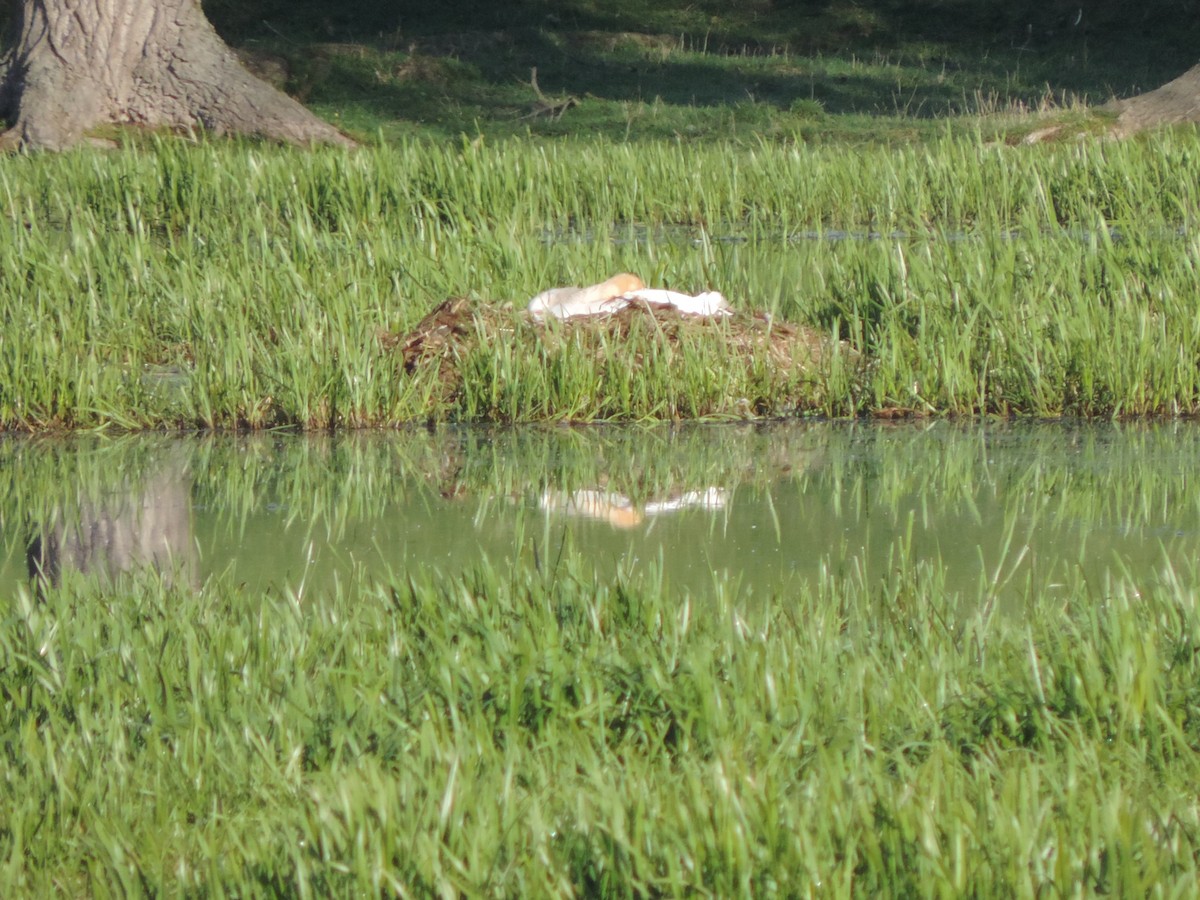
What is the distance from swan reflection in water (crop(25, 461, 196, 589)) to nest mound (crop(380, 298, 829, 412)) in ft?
3.96

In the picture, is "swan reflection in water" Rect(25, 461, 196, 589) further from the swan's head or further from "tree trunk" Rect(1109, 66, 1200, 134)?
"tree trunk" Rect(1109, 66, 1200, 134)

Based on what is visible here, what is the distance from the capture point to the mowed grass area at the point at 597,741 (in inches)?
76.8

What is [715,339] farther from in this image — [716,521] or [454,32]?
[454,32]

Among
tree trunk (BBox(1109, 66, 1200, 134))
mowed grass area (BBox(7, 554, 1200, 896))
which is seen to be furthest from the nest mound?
tree trunk (BBox(1109, 66, 1200, 134))

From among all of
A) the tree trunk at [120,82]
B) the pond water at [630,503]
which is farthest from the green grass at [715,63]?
the pond water at [630,503]

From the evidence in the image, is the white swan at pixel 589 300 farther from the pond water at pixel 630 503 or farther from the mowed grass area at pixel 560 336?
the pond water at pixel 630 503

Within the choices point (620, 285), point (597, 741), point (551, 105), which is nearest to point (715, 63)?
point (551, 105)

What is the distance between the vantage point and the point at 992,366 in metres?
5.31

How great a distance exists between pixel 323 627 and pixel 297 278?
308cm

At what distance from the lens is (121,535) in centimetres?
398

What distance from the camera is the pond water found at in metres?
3.48

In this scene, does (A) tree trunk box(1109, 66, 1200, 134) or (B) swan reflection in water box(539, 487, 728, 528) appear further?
(A) tree trunk box(1109, 66, 1200, 134)

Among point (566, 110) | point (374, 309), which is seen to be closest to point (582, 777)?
point (374, 309)

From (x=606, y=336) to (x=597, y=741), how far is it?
3.17 metres
